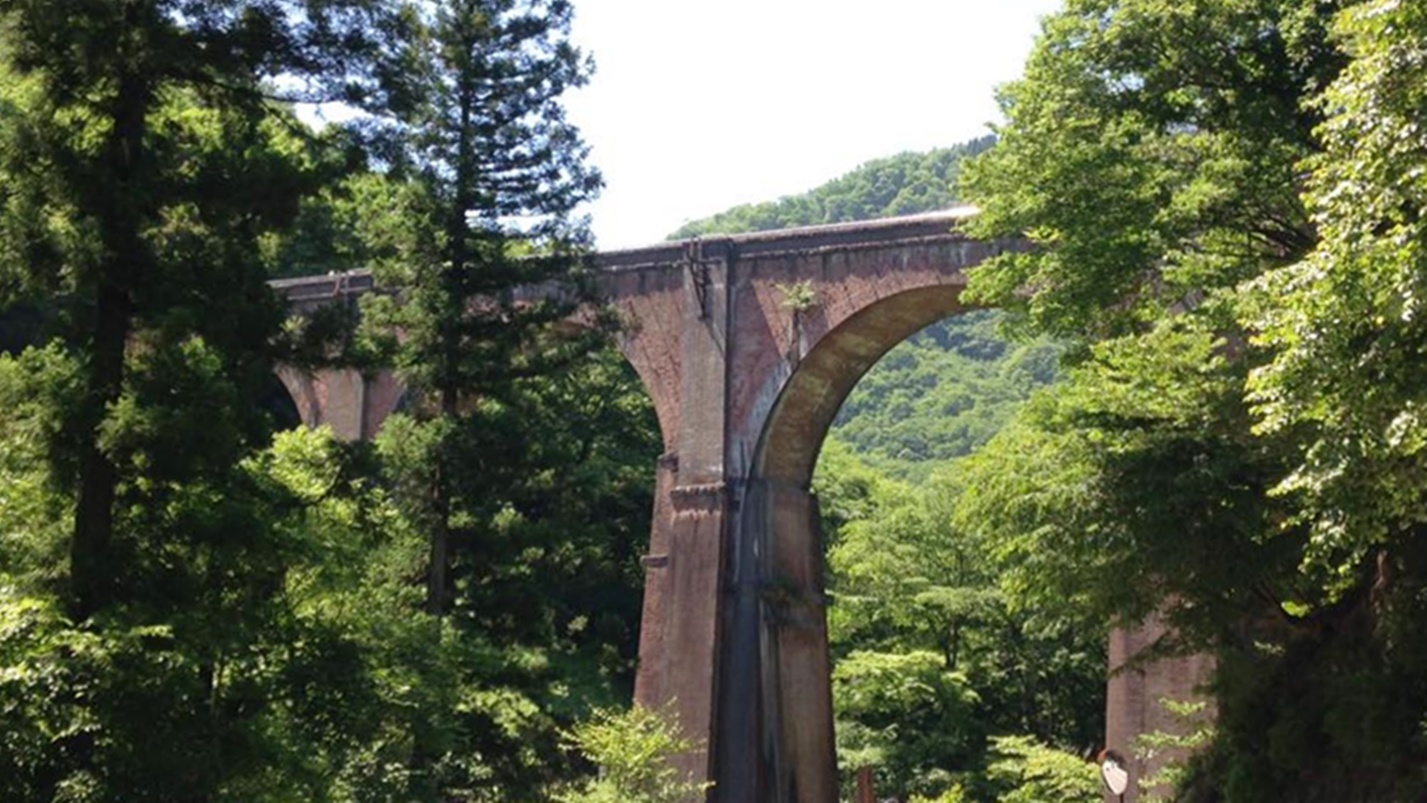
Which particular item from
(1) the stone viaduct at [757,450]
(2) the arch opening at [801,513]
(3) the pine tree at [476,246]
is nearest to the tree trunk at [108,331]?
(3) the pine tree at [476,246]

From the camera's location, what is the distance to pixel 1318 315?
29.5ft

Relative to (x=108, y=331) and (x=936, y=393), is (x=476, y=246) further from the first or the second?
(x=936, y=393)

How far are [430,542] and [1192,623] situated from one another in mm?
8692

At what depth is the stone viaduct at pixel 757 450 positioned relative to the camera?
24031mm

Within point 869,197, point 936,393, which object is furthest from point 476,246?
point 869,197

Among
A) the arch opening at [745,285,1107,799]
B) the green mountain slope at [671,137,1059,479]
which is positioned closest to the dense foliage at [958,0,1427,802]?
the arch opening at [745,285,1107,799]

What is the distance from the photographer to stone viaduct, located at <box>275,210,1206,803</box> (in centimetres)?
2403

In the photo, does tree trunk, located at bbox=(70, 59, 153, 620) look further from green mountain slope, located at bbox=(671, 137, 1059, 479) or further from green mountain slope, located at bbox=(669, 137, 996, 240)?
green mountain slope, located at bbox=(669, 137, 996, 240)

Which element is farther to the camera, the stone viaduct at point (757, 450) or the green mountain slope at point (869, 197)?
the green mountain slope at point (869, 197)

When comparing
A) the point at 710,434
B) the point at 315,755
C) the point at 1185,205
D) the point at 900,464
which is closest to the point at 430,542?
the point at 315,755

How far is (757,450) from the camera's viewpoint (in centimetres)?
2505

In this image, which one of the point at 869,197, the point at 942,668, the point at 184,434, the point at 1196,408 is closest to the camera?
the point at 184,434

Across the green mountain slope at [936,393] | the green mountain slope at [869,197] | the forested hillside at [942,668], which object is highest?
the green mountain slope at [869,197]

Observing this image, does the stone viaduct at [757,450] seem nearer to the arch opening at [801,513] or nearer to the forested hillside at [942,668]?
the arch opening at [801,513]
